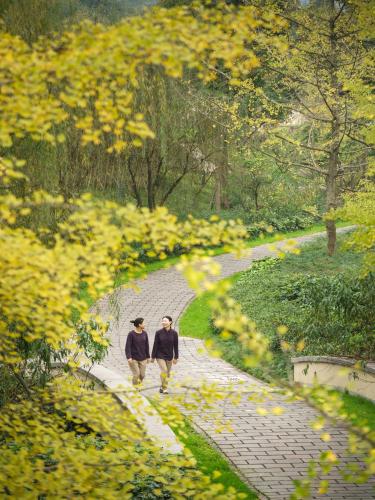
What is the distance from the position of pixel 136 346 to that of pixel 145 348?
0.17 m

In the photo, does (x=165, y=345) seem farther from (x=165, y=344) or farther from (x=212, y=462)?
(x=212, y=462)

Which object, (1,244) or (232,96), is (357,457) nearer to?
(1,244)

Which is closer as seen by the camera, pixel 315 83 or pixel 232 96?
pixel 315 83

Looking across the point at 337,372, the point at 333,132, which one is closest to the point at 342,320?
the point at 337,372

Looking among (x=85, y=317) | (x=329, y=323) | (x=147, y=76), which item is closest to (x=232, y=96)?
(x=147, y=76)

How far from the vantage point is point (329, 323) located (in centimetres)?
1476

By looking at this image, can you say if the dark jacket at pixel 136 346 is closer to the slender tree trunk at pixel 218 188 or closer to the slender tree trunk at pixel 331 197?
the slender tree trunk at pixel 331 197

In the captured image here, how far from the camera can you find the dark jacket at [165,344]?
13.2 metres

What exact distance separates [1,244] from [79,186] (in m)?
13.7

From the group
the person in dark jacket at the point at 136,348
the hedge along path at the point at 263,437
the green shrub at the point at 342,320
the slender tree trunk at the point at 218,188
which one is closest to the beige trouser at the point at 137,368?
the person in dark jacket at the point at 136,348

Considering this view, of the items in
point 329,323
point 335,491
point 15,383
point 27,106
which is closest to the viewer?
point 27,106

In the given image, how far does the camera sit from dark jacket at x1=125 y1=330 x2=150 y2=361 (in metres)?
13.1

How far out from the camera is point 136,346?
1313 cm

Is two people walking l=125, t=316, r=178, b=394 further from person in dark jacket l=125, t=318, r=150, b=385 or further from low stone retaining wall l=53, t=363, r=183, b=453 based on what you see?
low stone retaining wall l=53, t=363, r=183, b=453
